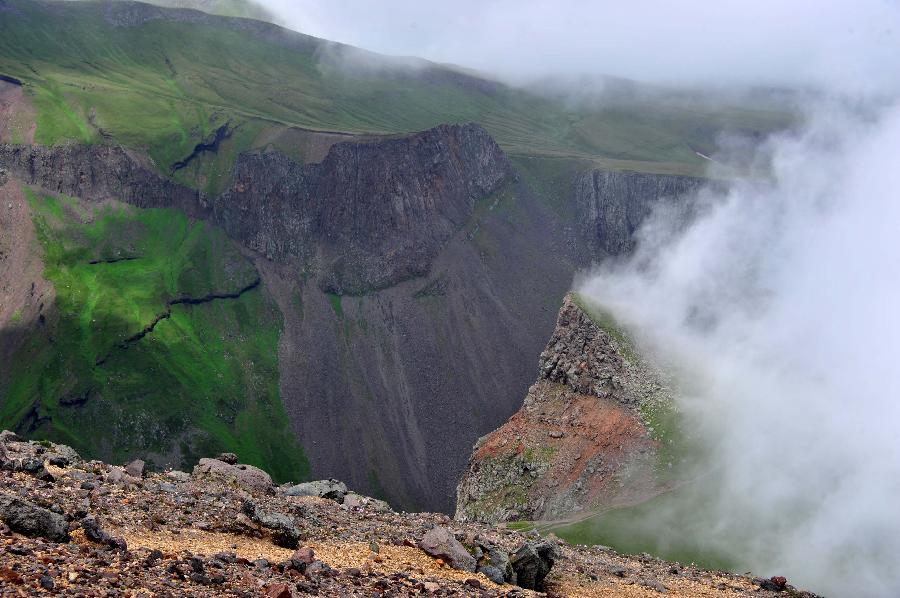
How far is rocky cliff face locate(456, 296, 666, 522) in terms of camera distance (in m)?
135

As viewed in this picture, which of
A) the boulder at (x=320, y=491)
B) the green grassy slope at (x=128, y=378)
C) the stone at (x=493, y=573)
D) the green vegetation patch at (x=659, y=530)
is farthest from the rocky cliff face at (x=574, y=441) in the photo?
the stone at (x=493, y=573)

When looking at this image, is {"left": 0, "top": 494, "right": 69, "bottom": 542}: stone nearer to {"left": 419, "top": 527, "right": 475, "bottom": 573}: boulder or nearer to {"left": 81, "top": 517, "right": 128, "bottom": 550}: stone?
{"left": 81, "top": 517, "right": 128, "bottom": 550}: stone

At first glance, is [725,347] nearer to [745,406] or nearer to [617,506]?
[745,406]

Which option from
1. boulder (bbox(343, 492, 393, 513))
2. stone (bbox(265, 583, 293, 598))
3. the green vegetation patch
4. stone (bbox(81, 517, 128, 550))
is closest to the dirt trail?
the green vegetation patch

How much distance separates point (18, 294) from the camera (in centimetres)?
18250

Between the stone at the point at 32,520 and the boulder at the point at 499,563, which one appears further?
the boulder at the point at 499,563

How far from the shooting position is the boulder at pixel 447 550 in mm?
40781

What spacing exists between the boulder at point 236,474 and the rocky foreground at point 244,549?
30 centimetres

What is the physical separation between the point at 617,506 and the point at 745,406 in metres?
28.5

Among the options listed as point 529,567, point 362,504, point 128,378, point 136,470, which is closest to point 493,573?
point 529,567

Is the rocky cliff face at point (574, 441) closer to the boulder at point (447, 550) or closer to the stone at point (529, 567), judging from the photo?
the stone at point (529, 567)

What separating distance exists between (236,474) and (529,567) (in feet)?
80.5

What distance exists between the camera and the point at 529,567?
4406 centimetres

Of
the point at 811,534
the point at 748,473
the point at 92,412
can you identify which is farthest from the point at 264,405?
the point at 811,534
